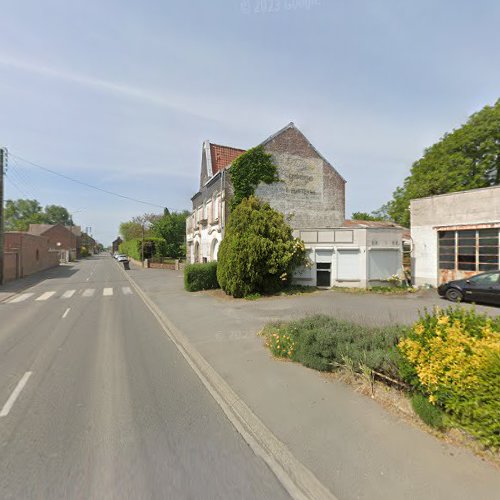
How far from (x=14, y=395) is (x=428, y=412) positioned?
610 cm

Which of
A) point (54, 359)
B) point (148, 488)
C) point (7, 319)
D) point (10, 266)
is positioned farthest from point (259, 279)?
point (10, 266)

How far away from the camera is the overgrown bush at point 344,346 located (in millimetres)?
4457

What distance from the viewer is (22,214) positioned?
278 ft

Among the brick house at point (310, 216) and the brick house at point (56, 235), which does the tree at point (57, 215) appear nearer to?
the brick house at point (56, 235)

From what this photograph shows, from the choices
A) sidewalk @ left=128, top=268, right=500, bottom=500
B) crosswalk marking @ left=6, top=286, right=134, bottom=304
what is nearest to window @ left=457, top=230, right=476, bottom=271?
sidewalk @ left=128, top=268, right=500, bottom=500

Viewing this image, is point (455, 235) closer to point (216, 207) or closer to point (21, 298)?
point (216, 207)

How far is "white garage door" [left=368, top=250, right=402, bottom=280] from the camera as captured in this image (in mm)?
14500

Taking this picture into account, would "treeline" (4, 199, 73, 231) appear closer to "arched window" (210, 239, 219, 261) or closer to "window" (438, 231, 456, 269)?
"arched window" (210, 239, 219, 261)

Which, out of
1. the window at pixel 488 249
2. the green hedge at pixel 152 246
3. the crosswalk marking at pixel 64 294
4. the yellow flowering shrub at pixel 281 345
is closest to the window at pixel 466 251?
the window at pixel 488 249

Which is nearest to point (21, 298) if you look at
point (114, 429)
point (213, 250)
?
point (213, 250)

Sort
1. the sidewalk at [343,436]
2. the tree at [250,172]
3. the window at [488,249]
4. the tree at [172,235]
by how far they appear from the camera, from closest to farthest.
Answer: the sidewalk at [343,436] → the window at [488,249] → the tree at [250,172] → the tree at [172,235]

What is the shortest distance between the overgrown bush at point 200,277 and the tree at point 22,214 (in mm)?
80320

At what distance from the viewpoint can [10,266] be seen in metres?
22.8

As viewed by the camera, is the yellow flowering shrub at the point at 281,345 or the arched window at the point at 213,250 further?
the arched window at the point at 213,250
